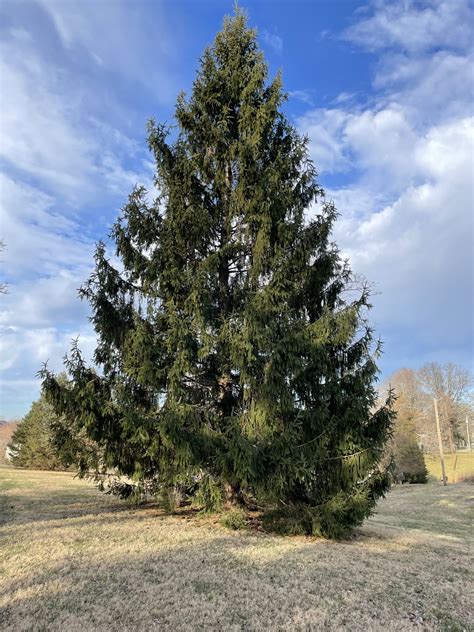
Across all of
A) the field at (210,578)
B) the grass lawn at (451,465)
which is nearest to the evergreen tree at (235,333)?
the field at (210,578)

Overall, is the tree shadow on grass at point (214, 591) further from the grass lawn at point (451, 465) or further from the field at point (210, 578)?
the grass lawn at point (451, 465)

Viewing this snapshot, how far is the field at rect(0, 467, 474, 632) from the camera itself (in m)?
4.19

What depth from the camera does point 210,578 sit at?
17.1ft

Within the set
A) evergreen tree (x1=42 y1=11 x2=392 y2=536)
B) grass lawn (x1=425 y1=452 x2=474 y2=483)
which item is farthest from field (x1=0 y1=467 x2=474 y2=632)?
grass lawn (x1=425 y1=452 x2=474 y2=483)

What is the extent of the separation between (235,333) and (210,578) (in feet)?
12.8

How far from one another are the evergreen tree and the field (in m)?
0.99

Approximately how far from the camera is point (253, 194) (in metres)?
8.97

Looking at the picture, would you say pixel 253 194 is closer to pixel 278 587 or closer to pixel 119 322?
pixel 119 322

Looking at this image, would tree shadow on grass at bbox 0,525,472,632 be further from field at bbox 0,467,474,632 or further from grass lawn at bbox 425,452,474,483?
grass lawn at bbox 425,452,474,483

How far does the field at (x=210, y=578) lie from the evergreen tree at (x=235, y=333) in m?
0.99

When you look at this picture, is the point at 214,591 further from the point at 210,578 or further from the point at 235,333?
the point at 235,333

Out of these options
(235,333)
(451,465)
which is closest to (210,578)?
(235,333)

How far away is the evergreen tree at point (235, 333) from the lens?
292 inches

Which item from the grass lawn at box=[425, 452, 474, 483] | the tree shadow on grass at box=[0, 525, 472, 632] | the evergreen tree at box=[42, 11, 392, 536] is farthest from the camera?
the grass lawn at box=[425, 452, 474, 483]
